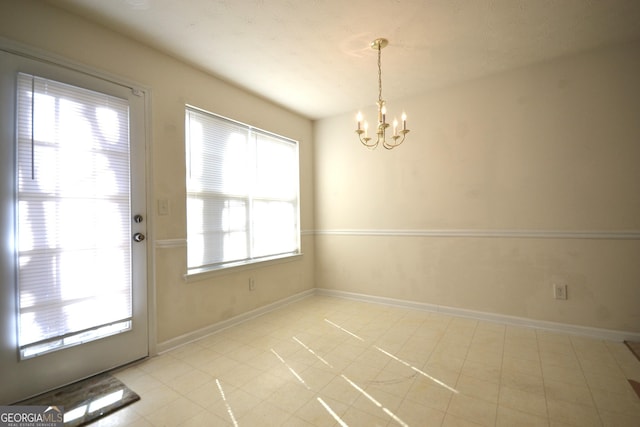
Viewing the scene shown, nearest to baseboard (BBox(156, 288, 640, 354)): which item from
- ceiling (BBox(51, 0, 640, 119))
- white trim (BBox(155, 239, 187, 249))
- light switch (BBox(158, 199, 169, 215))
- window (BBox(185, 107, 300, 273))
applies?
window (BBox(185, 107, 300, 273))

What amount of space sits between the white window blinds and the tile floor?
0.56 meters

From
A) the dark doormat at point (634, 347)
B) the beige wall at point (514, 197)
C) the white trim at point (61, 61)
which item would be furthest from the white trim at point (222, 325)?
the dark doormat at point (634, 347)

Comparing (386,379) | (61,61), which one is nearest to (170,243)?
(61,61)

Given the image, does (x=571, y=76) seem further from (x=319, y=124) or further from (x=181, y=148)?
(x=181, y=148)

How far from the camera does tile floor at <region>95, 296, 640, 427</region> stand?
1629 millimetres

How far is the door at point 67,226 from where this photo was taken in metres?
1.73

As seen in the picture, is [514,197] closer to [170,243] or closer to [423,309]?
[423,309]

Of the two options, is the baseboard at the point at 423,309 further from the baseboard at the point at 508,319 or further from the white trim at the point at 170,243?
the white trim at the point at 170,243

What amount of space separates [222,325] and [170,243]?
102 cm

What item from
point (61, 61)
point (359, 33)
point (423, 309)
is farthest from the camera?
point (423, 309)

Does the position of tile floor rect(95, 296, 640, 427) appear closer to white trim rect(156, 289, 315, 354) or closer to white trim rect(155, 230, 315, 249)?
white trim rect(156, 289, 315, 354)

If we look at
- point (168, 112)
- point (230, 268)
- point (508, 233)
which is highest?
point (168, 112)

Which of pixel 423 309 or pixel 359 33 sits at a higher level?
pixel 359 33

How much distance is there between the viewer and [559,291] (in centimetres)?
275
